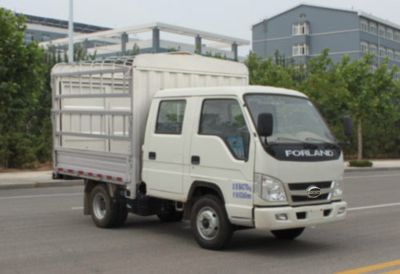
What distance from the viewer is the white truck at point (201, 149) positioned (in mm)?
7957

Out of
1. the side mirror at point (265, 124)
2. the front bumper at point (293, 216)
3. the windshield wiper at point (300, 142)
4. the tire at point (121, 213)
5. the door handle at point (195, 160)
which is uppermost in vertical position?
the side mirror at point (265, 124)

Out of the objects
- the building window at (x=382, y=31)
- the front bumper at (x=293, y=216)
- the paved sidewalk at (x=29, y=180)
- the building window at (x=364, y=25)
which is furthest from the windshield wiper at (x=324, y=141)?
the building window at (x=382, y=31)

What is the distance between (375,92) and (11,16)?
20246 millimetres

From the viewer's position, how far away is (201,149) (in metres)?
8.55

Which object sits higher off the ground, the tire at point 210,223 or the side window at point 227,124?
the side window at point 227,124

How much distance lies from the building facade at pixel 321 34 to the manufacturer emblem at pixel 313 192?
2589 inches

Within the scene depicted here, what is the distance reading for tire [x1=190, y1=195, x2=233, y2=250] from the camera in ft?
27.1

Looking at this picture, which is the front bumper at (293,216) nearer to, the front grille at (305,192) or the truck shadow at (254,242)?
the front grille at (305,192)

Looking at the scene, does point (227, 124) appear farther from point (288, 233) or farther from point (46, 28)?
point (46, 28)

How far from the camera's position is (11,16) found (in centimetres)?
1898

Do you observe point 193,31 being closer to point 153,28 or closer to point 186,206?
point 153,28

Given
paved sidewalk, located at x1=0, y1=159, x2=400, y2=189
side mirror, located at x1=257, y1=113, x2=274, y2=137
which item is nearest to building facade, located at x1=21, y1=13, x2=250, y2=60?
paved sidewalk, located at x1=0, y1=159, x2=400, y2=189

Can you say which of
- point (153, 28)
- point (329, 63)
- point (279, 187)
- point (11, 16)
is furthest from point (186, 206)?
point (153, 28)

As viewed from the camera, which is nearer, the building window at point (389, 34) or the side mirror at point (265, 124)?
the side mirror at point (265, 124)
